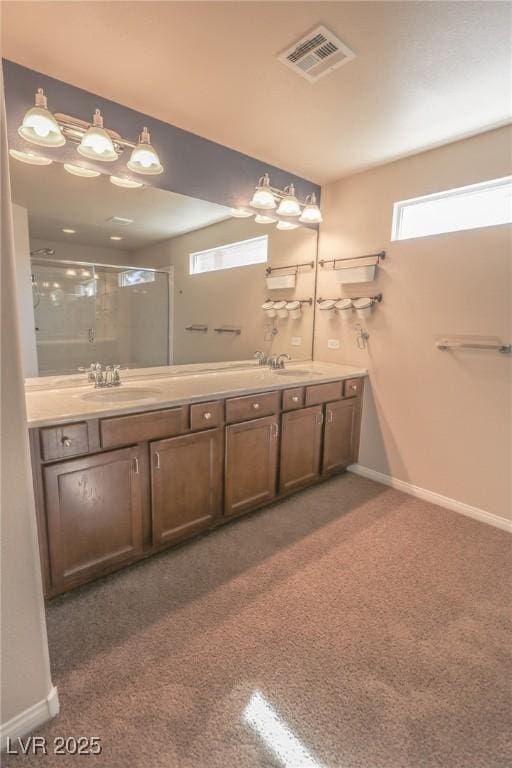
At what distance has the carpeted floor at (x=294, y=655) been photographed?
1.12m

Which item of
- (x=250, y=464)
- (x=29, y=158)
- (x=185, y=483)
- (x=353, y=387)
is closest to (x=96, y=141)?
(x=29, y=158)

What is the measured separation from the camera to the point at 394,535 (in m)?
2.22

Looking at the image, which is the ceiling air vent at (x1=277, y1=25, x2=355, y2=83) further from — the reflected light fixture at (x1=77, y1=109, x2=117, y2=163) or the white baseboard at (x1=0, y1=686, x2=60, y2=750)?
the white baseboard at (x1=0, y1=686, x2=60, y2=750)

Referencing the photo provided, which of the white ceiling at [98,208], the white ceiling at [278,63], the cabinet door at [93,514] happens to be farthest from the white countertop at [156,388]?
the white ceiling at [278,63]

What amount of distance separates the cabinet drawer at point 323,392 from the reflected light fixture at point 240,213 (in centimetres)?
135

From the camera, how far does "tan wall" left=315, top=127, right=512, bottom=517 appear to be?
7.40 feet

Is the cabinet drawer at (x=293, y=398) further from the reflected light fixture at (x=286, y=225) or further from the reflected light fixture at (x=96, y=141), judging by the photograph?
the reflected light fixture at (x=96, y=141)

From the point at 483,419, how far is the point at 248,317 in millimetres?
1824

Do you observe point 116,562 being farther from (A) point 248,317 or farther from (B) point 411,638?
(A) point 248,317

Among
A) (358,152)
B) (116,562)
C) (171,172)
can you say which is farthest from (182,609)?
(358,152)

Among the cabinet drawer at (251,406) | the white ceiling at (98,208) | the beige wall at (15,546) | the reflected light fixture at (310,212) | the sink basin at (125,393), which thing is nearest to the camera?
the beige wall at (15,546)

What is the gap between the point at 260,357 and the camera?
3.08m

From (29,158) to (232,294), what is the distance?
145 centimetres

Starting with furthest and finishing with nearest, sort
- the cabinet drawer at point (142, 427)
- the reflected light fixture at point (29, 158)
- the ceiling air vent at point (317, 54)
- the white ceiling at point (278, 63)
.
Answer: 1. the reflected light fixture at point (29, 158)
2. the cabinet drawer at point (142, 427)
3. the ceiling air vent at point (317, 54)
4. the white ceiling at point (278, 63)
